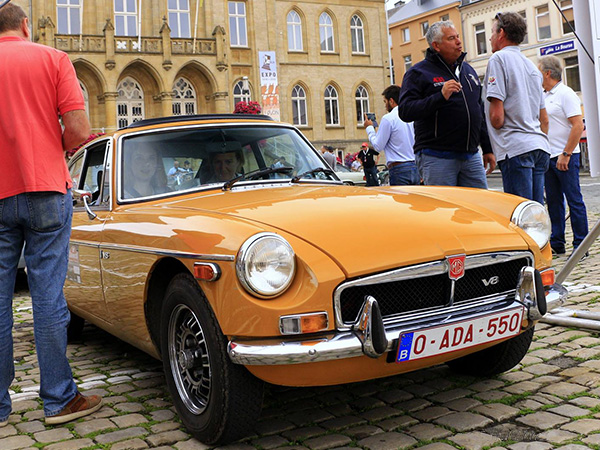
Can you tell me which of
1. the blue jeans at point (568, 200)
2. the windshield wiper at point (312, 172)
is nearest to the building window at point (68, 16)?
the blue jeans at point (568, 200)

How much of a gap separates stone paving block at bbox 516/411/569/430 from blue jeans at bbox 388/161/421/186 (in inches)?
208

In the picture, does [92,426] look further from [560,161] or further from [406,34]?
[406,34]

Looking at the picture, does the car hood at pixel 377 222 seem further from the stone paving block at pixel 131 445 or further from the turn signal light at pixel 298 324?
the stone paving block at pixel 131 445

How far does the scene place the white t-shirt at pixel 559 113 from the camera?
24.4ft

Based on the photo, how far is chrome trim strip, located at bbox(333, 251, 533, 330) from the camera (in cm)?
268

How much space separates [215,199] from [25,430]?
1489mm

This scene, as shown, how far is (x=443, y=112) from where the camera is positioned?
541 centimetres

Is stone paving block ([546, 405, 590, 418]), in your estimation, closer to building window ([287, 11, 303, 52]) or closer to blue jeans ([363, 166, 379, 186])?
blue jeans ([363, 166, 379, 186])

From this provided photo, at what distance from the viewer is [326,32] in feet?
143

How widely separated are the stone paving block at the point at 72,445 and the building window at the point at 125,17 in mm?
37194

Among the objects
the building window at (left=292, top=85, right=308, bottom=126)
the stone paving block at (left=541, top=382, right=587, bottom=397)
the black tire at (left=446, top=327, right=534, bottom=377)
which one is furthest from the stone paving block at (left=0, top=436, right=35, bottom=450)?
the building window at (left=292, top=85, right=308, bottom=126)

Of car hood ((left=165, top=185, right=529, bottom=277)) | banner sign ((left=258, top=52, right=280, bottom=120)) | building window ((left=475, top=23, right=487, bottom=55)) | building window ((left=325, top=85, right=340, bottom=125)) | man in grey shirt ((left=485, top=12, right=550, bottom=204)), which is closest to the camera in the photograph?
car hood ((left=165, top=185, right=529, bottom=277))

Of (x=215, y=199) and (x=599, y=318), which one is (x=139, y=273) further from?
A: (x=599, y=318)

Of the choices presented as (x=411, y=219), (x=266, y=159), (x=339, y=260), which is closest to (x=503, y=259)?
(x=411, y=219)
